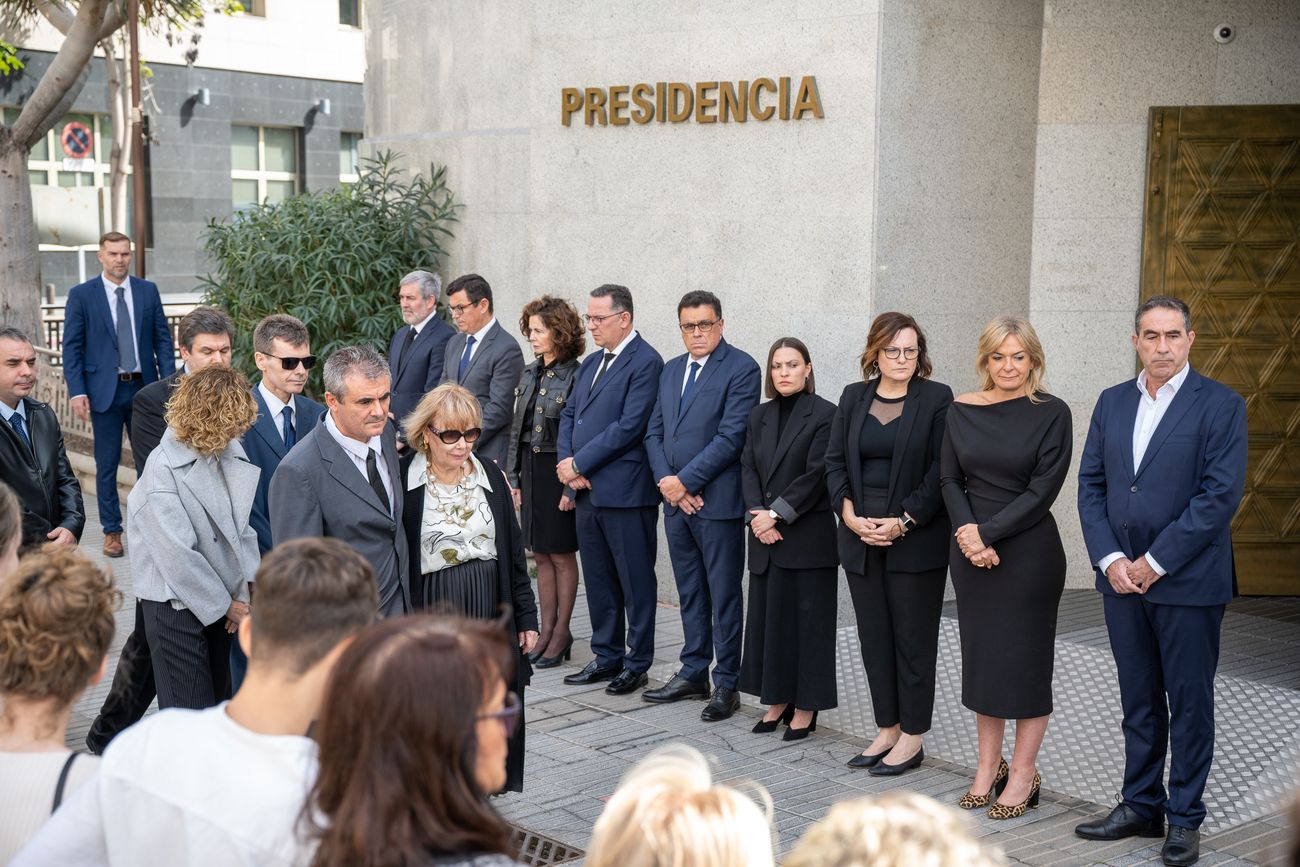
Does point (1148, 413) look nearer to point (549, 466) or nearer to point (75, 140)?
point (549, 466)

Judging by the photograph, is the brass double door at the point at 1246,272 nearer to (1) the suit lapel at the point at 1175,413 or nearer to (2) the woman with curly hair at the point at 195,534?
(1) the suit lapel at the point at 1175,413

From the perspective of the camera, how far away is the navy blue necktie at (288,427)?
6120mm

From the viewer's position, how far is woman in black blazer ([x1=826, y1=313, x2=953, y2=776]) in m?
6.35

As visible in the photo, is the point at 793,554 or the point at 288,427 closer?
the point at 288,427

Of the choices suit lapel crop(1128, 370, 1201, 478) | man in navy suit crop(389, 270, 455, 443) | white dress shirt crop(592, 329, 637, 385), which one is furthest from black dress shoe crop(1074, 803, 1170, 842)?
man in navy suit crop(389, 270, 455, 443)

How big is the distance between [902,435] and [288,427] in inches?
107

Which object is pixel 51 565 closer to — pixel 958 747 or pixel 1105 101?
pixel 958 747

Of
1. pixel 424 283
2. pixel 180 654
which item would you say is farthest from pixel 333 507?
pixel 424 283

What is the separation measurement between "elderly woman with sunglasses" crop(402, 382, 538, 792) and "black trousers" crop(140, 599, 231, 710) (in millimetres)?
846

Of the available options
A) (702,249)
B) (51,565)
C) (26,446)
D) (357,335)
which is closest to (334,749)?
(51,565)

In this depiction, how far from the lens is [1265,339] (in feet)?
29.4

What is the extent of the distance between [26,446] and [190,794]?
4237mm

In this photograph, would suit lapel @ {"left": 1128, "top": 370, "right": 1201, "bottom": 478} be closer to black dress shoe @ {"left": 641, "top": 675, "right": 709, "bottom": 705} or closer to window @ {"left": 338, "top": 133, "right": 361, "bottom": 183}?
black dress shoe @ {"left": 641, "top": 675, "right": 709, "bottom": 705}

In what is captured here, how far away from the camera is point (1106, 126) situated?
30.1ft
